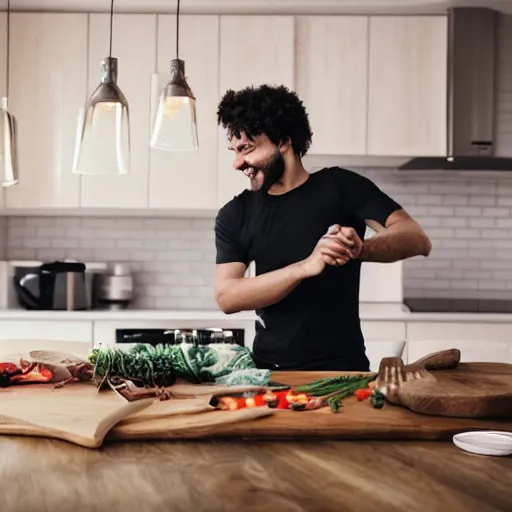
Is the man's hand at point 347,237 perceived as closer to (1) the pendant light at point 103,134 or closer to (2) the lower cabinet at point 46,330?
(1) the pendant light at point 103,134

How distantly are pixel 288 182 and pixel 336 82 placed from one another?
181cm

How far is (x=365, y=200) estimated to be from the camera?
2.56m

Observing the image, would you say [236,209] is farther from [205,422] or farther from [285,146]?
[205,422]

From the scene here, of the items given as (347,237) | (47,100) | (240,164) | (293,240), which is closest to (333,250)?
(347,237)

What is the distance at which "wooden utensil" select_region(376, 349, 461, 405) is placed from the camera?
1.72 m

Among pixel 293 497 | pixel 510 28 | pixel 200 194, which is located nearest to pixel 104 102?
pixel 293 497

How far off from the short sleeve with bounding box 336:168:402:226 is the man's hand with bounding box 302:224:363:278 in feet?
0.98

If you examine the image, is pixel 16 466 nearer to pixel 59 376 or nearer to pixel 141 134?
pixel 59 376

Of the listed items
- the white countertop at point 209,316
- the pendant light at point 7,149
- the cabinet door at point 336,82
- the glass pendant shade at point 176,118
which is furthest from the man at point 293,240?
the cabinet door at point 336,82

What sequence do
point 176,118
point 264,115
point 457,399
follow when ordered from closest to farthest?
point 457,399
point 176,118
point 264,115

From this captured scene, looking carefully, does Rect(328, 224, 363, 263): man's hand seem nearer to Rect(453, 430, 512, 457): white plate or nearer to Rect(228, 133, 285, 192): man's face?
Rect(228, 133, 285, 192): man's face

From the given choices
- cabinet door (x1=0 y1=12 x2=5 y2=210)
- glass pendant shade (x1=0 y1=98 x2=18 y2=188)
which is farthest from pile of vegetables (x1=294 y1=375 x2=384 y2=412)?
cabinet door (x1=0 y1=12 x2=5 y2=210)

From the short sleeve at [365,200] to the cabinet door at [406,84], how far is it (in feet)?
5.65

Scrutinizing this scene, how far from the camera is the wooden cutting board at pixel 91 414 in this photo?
1447 millimetres
